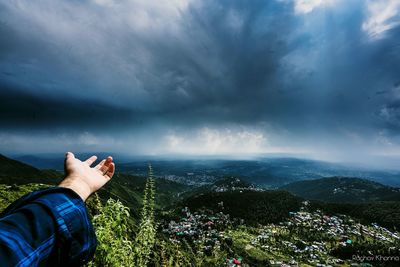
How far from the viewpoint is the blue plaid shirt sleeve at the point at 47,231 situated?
51.7 inches

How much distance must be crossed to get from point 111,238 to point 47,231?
152 inches

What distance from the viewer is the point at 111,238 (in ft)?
16.1

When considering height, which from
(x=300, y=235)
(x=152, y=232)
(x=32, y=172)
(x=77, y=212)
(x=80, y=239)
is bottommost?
(x=300, y=235)

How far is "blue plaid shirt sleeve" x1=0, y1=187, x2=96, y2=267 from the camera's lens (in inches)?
51.7

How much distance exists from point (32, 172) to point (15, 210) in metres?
247

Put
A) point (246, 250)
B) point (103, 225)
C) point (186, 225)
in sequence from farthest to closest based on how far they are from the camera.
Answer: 1. point (186, 225)
2. point (246, 250)
3. point (103, 225)

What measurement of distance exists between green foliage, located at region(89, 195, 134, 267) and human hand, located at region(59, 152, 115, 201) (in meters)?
2.43

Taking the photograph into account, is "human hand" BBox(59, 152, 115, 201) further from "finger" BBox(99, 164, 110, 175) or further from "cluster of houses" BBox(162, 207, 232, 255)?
"cluster of houses" BBox(162, 207, 232, 255)

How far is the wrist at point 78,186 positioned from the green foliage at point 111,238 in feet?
9.10

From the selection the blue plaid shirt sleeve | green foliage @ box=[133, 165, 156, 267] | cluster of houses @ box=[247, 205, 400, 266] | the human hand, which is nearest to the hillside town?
cluster of houses @ box=[247, 205, 400, 266]

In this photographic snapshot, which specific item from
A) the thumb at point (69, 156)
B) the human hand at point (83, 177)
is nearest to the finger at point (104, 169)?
the human hand at point (83, 177)

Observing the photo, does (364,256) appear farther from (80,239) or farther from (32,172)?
(32,172)

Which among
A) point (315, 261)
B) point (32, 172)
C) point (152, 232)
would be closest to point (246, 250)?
point (315, 261)

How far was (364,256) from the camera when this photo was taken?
134000mm
